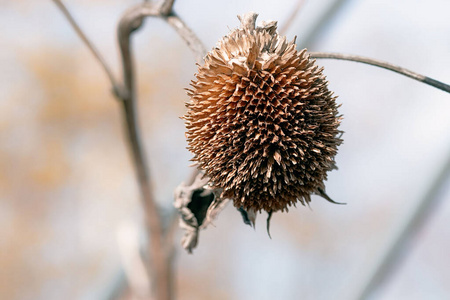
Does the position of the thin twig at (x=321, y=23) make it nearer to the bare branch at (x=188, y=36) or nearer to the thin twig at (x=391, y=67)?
the bare branch at (x=188, y=36)

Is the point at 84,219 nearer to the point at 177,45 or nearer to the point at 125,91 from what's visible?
the point at 177,45

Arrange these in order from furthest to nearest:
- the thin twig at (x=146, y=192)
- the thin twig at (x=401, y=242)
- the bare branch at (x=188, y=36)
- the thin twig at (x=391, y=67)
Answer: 1. the thin twig at (x=401, y=242)
2. the thin twig at (x=146, y=192)
3. the bare branch at (x=188, y=36)
4. the thin twig at (x=391, y=67)

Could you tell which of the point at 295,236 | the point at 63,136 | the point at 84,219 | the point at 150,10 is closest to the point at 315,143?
the point at 150,10

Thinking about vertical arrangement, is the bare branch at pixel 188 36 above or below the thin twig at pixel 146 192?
above

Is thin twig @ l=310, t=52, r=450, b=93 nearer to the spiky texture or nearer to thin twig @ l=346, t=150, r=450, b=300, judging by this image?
the spiky texture

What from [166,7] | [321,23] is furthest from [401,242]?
[166,7]

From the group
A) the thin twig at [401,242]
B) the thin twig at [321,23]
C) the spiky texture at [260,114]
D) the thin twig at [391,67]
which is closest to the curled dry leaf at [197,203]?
the spiky texture at [260,114]
